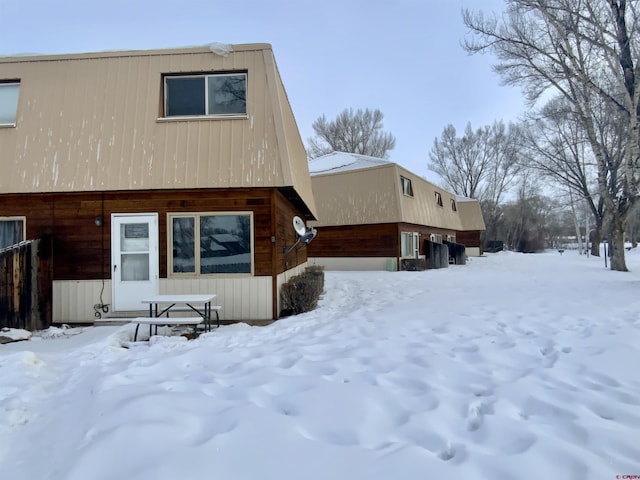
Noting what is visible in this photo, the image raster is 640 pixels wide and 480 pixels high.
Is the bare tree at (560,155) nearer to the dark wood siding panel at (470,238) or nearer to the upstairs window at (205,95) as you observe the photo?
the dark wood siding panel at (470,238)

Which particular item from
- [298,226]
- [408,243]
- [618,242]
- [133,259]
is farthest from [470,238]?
[133,259]

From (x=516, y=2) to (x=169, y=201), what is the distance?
1220 centimetres

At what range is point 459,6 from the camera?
12.8 meters

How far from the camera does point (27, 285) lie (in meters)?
6.39

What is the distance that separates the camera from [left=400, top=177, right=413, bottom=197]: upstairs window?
58.0 ft

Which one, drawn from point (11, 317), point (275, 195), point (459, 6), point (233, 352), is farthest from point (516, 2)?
point (11, 317)

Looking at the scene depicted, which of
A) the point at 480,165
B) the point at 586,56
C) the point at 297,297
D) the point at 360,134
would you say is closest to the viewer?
the point at 297,297

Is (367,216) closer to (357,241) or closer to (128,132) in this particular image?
(357,241)

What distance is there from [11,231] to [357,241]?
1294 centimetres

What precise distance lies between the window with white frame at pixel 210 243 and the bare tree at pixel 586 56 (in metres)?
11.1

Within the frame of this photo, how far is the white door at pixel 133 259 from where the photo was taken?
7113 mm

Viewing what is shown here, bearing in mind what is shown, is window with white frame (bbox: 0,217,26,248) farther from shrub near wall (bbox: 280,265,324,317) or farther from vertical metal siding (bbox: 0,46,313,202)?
shrub near wall (bbox: 280,265,324,317)

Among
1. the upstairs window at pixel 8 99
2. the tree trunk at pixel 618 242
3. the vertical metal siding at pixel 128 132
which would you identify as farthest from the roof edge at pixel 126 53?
the tree trunk at pixel 618 242

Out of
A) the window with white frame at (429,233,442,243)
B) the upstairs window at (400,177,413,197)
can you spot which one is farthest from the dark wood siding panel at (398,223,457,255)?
the upstairs window at (400,177,413,197)
